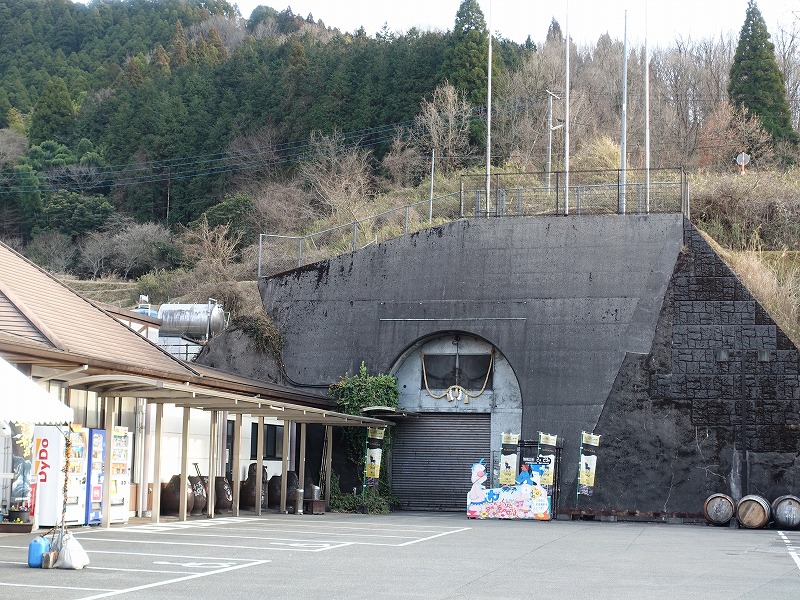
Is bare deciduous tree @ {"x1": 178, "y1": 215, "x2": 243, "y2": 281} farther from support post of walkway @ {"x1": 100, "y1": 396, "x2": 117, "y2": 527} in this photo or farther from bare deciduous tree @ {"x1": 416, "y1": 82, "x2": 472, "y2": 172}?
support post of walkway @ {"x1": 100, "y1": 396, "x2": 117, "y2": 527}

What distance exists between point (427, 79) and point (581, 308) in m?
37.4

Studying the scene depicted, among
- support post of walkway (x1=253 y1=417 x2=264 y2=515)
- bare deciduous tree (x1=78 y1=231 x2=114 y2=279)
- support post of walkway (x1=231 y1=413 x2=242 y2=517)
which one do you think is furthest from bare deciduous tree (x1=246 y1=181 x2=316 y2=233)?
support post of walkway (x1=231 y1=413 x2=242 y2=517)

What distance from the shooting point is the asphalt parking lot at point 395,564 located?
10.9 meters

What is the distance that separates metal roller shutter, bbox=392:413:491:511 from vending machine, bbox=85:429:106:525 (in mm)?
12168

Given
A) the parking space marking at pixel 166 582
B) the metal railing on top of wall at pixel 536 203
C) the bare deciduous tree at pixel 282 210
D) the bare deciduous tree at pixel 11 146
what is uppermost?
the bare deciduous tree at pixel 11 146

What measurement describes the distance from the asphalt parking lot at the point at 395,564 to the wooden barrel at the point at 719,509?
382 centimetres

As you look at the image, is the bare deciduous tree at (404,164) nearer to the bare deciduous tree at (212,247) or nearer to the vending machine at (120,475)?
the bare deciduous tree at (212,247)

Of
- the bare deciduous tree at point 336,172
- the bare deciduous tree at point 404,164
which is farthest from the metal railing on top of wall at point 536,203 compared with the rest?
the bare deciduous tree at point 404,164

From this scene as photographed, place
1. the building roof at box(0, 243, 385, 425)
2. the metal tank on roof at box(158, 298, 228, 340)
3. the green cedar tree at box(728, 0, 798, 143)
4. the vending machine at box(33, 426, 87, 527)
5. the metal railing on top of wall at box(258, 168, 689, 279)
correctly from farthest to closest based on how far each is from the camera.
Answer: the green cedar tree at box(728, 0, 798, 143), the metal tank on roof at box(158, 298, 228, 340), the metal railing on top of wall at box(258, 168, 689, 279), the vending machine at box(33, 426, 87, 527), the building roof at box(0, 243, 385, 425)

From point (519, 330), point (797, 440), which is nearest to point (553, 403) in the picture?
point (519, 330)

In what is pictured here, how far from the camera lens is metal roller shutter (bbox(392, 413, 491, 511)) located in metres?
29.0

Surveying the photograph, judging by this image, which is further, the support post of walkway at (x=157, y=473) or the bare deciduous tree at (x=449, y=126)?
the bare deciduous tree at (x=449, y=126)

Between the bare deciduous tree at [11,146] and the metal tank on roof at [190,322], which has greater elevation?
the bare deciduous tree at [11,146]

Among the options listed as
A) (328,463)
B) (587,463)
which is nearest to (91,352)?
(328,463)
